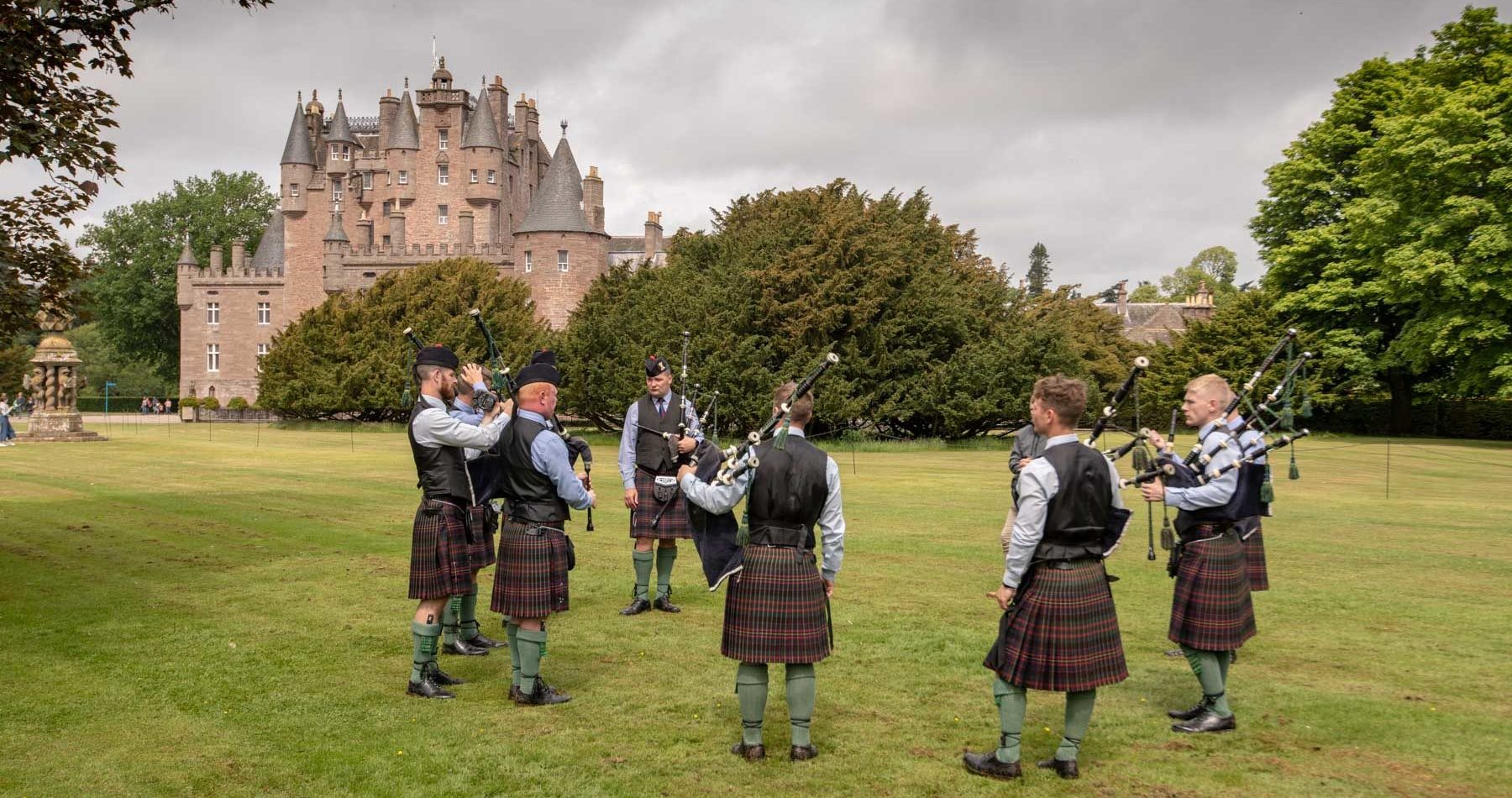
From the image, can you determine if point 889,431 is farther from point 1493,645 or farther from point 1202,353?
point 1493,645

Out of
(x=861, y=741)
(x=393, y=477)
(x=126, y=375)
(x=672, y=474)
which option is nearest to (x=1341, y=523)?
(x=672, y=474)

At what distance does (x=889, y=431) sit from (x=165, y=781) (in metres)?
39.0

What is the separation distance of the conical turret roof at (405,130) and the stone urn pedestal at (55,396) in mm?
41268

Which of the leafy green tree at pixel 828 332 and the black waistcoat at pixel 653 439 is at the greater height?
the leafy green tree at pixel 828 332

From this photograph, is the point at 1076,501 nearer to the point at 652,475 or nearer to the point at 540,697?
the point at 540,697

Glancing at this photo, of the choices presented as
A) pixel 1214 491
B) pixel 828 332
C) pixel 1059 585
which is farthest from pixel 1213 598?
pixel 828 332

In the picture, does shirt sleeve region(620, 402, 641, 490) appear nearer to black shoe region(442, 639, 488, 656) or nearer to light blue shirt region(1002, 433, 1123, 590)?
black shoe region(442, 639, 488, 656)

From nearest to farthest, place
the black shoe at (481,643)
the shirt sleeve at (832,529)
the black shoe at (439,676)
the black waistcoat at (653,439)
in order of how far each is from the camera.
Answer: the shirt sleeve at (832,529) → the black shoe at (439,676) → the black shoe at (481,643) → the black waistcoat at (653,439)

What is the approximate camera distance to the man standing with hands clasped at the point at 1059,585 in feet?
19.7

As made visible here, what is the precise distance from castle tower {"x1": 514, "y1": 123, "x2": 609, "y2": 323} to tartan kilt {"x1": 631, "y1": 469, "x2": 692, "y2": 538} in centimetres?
6246

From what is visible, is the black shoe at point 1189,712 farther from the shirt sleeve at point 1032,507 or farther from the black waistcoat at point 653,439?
the black waistcoat at point 653,439

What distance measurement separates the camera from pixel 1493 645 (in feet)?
30.9

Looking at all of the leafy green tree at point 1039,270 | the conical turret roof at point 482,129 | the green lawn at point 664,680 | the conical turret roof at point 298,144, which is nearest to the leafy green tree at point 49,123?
the green lawn at point 664,680

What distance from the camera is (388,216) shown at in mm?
80125
